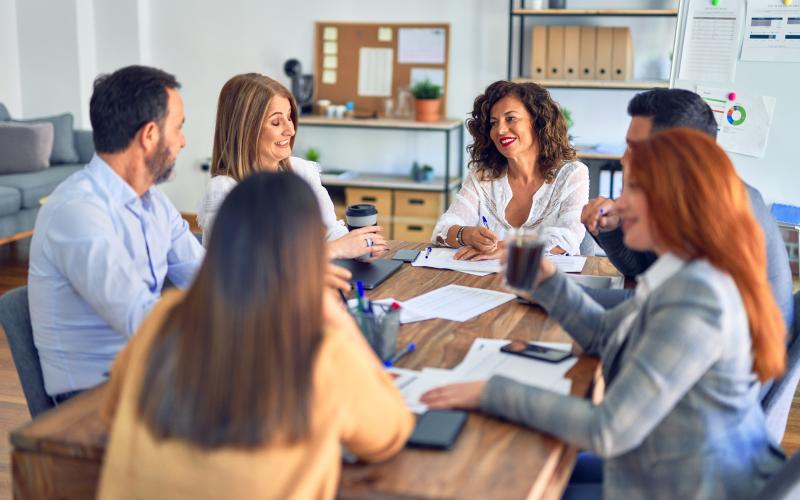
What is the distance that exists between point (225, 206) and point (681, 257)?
73cm

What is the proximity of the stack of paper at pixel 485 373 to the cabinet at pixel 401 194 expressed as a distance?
3888 mm

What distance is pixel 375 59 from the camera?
234 inches

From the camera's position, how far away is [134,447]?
119 cm

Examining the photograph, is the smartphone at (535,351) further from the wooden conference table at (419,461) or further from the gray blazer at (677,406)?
the gray blazer at (677,406)

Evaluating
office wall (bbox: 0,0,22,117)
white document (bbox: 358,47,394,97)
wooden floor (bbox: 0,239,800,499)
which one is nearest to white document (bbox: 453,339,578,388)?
wooden floor (bbox: 0,239,800,499)

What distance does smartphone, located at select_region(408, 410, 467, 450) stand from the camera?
1.34 m

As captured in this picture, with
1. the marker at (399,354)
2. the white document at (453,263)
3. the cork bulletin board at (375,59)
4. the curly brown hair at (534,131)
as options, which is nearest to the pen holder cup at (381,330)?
the marker at (399,354)

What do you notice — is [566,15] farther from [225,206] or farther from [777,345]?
[225,206]

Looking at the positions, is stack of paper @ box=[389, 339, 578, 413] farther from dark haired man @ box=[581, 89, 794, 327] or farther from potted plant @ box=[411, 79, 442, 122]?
potted plant @ box=[411, 79, 442, 122]

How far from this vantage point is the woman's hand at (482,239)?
8.46 ft

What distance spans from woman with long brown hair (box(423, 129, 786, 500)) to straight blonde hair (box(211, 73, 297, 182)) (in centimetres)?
144

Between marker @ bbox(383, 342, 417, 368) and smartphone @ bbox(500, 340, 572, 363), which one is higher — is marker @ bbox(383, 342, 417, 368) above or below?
below

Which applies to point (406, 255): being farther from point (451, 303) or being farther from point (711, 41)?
point (711, 41)

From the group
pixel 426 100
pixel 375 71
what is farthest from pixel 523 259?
pixel 375 71
